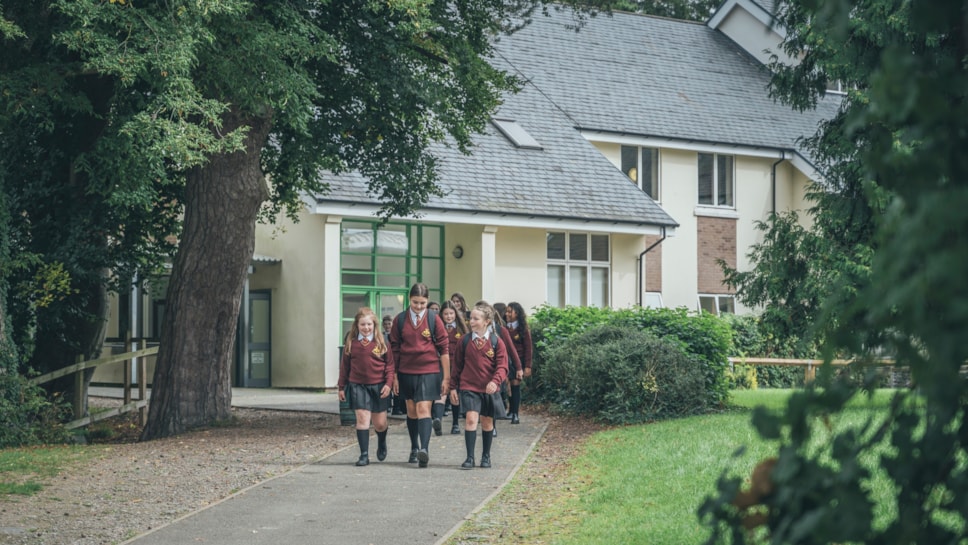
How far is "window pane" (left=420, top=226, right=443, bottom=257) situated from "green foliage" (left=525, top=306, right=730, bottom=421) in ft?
24.4

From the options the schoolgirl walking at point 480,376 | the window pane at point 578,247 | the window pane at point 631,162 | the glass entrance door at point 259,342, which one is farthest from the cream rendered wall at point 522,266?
the schoolgirl walking at point 480,376

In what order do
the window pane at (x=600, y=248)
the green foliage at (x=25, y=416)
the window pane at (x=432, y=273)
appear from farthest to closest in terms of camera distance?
the window pane at (x=600, y=248), the window pane at (x=432, y=273), the green foliage at (x=25, y=416)

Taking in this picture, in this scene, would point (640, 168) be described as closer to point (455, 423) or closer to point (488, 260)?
point (488, 260)

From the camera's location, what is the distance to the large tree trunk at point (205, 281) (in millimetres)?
17266

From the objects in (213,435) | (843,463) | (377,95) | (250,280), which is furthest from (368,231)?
(843,463)

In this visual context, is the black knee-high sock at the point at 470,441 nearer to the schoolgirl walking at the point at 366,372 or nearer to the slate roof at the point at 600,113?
the schoolgirl walking at the point at 366,372

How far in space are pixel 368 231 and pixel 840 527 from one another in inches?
1025

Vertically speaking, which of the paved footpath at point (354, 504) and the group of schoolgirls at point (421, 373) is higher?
the group of schoolgirls at point (421, 373)

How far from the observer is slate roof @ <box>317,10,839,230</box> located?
28.5 meters

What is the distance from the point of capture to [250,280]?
29.5 meters

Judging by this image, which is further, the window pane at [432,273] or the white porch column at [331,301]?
the window pane at [432,273]

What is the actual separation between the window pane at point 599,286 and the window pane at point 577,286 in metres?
0.23

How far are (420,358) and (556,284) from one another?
665 inches

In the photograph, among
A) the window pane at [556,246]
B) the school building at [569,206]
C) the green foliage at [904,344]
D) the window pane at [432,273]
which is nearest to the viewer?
the green foliage at [904,344]
